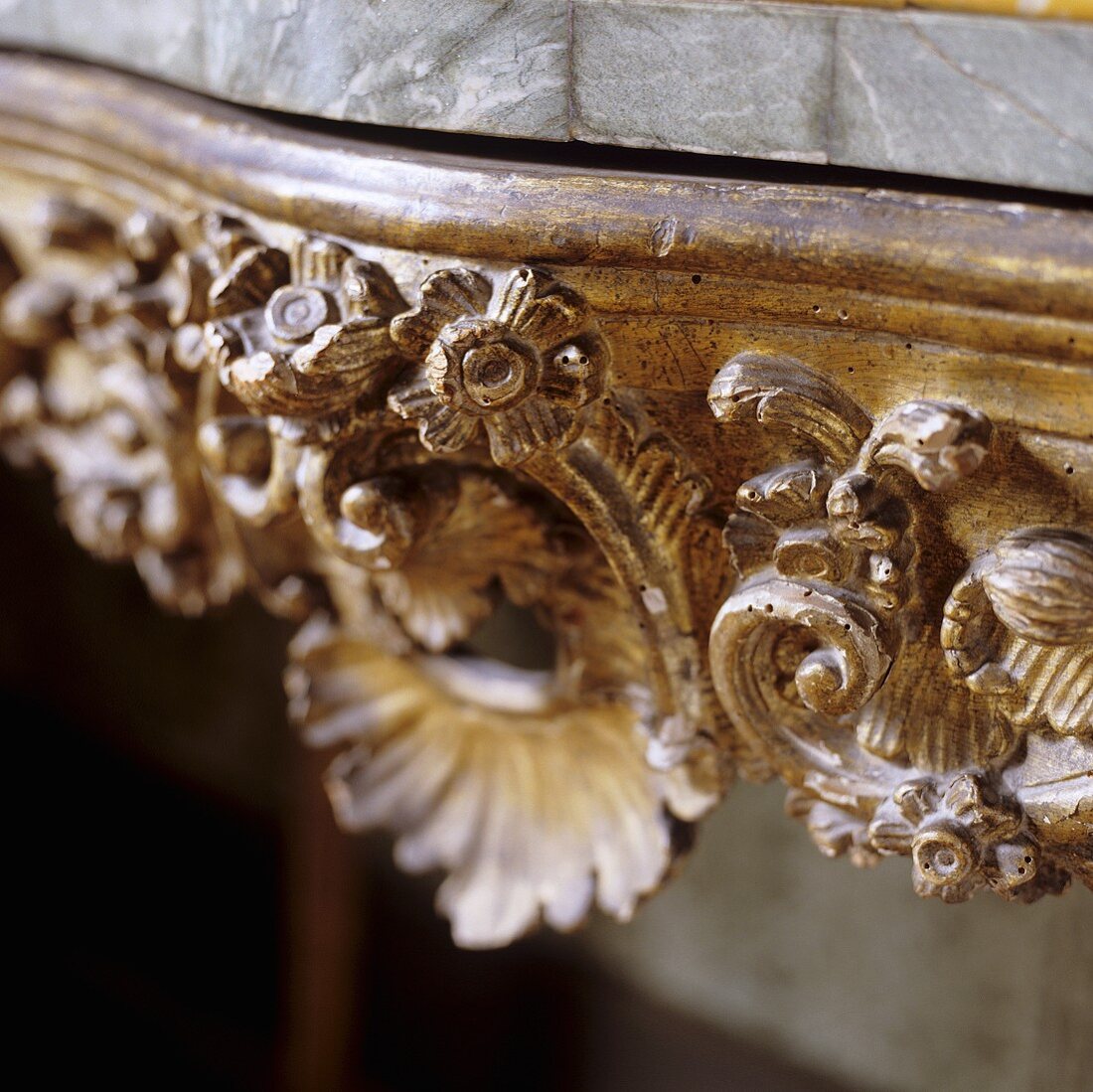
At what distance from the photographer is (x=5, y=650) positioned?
2.09 m

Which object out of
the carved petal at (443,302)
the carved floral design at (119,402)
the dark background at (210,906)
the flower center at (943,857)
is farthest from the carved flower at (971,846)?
the dark background at (210,906)

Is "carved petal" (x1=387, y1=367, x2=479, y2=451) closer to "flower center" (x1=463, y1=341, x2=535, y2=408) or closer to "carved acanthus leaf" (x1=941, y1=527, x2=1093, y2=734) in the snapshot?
"flower center" (x1=463, y1=341, x2=535, y2=408)

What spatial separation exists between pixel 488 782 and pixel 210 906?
42.8 inches

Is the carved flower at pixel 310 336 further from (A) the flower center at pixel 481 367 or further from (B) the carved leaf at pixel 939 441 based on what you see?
(B) the carved leaf at pixel 939 441

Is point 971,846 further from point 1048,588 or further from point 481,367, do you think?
point 481,367

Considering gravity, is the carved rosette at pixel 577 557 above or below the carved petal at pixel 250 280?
below

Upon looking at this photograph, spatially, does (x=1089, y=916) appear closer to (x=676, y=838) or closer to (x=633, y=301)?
(x=676, y=838)

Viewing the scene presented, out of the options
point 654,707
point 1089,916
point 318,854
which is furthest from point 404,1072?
point 654,707

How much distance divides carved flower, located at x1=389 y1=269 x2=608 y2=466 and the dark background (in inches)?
40.9

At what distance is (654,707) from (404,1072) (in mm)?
1196

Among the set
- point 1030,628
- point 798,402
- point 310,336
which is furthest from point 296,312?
point 1030,628

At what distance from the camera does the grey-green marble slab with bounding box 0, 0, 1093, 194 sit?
49cm

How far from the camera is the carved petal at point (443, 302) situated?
1.87ft

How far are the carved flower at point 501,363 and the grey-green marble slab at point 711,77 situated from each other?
0.23 ft
